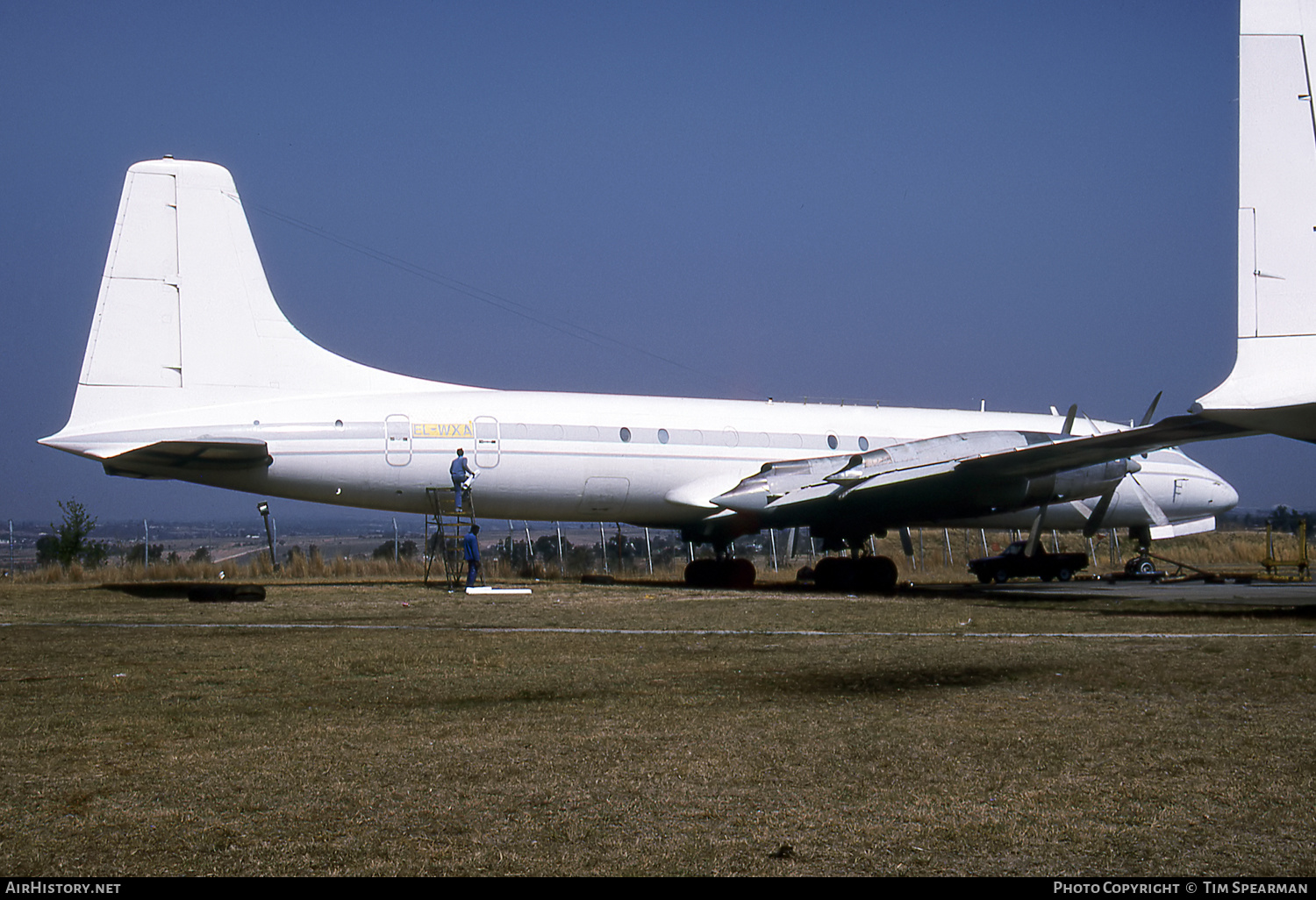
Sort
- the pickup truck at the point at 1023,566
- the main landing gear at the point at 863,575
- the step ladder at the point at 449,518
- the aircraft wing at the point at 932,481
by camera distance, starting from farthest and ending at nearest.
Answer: the pickup truck at the point at 1023,566 < the main landing gear at the point at 863,575 < the step ladder at the point at 449,518 < the aircraft wing at the point at 932,481

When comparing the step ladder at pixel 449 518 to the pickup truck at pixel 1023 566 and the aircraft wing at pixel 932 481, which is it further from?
the pickup truck at pixel 1023 566

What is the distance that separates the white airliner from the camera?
12547 mm

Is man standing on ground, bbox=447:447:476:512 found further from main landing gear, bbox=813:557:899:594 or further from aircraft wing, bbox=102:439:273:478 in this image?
main landing gear, bbox=813:557:899:594

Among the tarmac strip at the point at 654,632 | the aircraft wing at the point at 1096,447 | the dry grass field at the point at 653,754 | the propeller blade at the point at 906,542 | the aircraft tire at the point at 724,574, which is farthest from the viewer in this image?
the aircraft tire at the point at 724,574

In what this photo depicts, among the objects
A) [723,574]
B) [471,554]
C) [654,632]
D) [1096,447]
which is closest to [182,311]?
[471,554]

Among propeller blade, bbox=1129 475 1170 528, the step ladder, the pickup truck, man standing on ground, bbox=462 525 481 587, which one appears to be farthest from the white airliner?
the pickup truck

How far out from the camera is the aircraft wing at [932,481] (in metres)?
19.0

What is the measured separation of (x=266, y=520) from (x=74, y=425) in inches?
334

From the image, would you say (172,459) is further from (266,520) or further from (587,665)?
(587,665)

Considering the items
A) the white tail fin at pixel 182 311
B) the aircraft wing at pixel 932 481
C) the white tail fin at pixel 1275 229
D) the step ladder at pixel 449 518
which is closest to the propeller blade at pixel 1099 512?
the aircraft wing at pixel 932 481

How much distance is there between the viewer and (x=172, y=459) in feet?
55.9

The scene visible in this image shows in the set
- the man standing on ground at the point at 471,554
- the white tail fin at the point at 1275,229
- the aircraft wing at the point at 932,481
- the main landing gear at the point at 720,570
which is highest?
the white tail fin at the point at 1275,229

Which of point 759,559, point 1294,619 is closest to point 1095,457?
point 1294,619

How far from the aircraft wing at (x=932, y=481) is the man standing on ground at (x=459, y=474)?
200 inches
